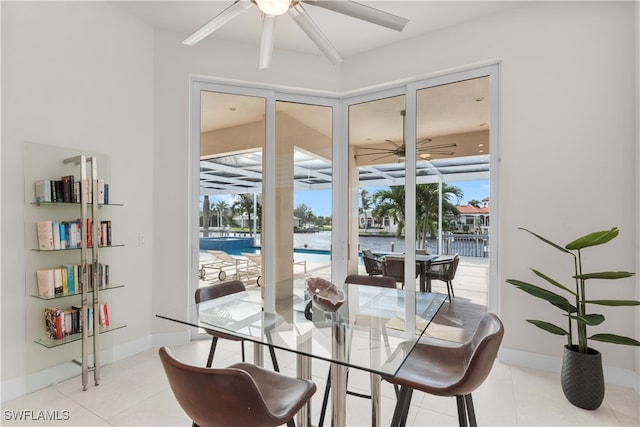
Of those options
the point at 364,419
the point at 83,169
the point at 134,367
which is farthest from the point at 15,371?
the point at 364,419

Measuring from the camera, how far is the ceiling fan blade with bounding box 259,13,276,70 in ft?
6.68

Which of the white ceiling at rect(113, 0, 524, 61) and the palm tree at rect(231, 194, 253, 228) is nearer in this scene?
the white ceiling at rect(113, 0, 524, 61)

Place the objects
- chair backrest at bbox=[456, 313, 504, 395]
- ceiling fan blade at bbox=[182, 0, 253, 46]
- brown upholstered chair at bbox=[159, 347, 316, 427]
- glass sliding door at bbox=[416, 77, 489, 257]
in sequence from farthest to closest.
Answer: glass sliding door at bbox=[416, 77, 489, 257], ceiling fan blade at bbox=[182, 0, 253, 46], chair backrest at bbox=[456, 313, 504, 395], brown upholstered chair at bbox=[159, 347, 316, 427]

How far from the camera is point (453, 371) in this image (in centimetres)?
165

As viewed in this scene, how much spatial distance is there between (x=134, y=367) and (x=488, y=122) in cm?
375

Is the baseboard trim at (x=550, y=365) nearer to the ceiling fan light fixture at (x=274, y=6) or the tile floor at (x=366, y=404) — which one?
the tile floor at (x=366, y=404)

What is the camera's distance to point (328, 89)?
12.5ft

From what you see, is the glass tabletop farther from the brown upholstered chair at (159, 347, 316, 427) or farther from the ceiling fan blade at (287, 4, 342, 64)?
the ceiling fan blade at (287, 4, 342, 64)

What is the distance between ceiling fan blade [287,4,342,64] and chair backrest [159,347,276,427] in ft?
6.03

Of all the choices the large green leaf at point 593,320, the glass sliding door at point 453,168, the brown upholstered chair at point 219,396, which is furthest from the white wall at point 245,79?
the brown upholstered chair at point 219,396

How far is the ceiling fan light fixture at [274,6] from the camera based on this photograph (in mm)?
1751

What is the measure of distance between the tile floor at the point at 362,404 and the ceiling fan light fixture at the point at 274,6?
2.42 meters

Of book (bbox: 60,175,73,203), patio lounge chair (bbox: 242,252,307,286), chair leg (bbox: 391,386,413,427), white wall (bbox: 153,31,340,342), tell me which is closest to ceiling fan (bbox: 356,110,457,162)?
patio lounge chair (bbox: 242,252,307,286)

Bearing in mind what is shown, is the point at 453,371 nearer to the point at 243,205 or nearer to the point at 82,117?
the point at 243,205
